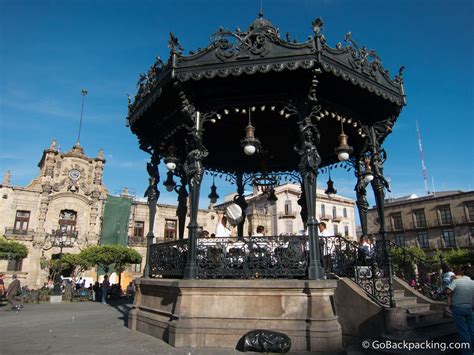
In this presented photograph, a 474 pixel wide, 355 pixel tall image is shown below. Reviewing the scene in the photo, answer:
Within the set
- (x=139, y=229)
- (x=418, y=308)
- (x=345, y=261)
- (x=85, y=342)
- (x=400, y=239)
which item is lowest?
(x=85, y=342)

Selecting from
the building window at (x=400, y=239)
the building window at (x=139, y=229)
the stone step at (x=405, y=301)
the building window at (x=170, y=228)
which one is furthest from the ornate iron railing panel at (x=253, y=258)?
the building window at (x=400, y=239)

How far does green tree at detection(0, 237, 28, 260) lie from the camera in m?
31.5

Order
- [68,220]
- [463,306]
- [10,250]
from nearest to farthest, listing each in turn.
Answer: [463,306] < [10,250] < [68,220]

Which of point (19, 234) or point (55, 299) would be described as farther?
point (19, 234)

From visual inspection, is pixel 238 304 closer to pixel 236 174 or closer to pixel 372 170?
pixel 372 170

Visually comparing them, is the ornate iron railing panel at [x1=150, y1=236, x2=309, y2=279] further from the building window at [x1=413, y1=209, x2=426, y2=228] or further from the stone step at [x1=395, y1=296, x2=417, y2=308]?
the building window at [x1=413, y1=209, x2=426, y2=228]

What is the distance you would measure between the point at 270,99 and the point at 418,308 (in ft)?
19.3

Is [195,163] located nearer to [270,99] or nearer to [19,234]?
[270,99]

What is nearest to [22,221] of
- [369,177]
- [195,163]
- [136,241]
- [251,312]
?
[136,241]

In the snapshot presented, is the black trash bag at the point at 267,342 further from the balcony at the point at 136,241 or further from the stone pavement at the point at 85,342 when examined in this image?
the balcony at the point at 136,241

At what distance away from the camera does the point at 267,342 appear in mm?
6070

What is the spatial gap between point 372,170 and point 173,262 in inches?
233

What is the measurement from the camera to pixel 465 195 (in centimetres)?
4678

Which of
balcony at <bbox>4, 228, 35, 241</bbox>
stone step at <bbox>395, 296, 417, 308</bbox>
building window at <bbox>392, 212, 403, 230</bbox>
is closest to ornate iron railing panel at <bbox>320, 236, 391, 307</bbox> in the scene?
stone step at <bbox>395, 296, 417, 308</bbox>
